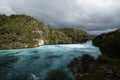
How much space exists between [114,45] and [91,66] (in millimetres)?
49604

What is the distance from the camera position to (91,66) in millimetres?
72312

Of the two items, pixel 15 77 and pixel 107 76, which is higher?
pixel 107 76

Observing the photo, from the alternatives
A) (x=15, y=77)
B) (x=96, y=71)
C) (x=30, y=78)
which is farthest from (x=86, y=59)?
(x=15, y=77)

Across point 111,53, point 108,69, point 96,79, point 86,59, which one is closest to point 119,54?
point 111,53

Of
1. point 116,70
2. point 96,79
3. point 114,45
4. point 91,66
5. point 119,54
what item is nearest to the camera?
point 96,79

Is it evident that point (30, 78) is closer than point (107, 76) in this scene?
No

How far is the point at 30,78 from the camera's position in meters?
96.6

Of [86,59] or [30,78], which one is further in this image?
[30,78]

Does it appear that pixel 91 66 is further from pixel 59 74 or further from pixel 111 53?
pixel 111 53

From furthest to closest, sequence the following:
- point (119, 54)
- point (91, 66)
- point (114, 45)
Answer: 1. point (114, 45)
2. point (119, 54)
3. point (91, 66)

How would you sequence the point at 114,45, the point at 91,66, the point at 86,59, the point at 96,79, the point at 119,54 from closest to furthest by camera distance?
the point at 96,79 < the point at 91,66 < the point at 86,59 < the point at 119,54 < the point at 114,45

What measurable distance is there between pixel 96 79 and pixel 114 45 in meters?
62.7

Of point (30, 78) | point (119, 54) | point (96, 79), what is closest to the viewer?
point (96, 79)

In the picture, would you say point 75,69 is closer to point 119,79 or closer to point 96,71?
point 96,71
